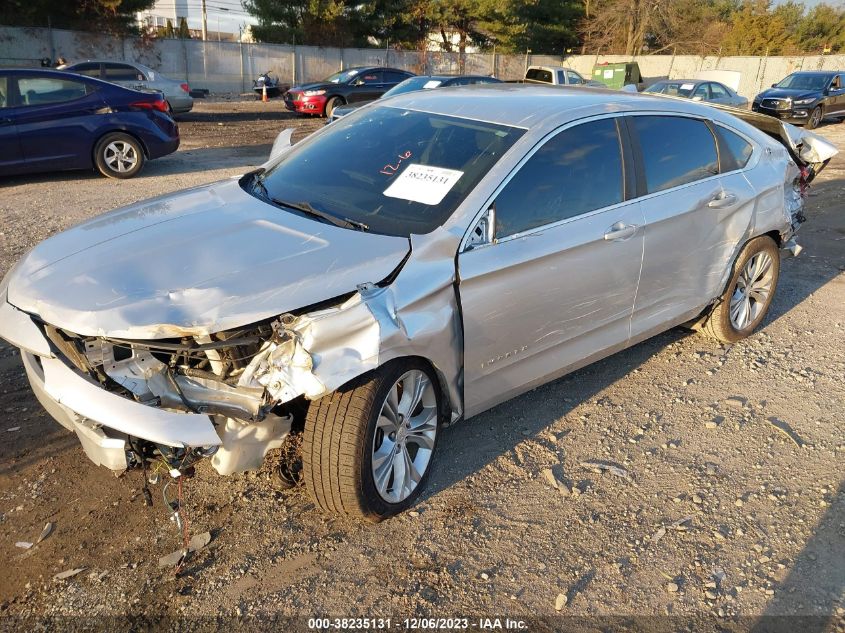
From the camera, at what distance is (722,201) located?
4.40 meters

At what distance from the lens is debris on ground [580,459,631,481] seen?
137 inches

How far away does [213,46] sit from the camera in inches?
1092

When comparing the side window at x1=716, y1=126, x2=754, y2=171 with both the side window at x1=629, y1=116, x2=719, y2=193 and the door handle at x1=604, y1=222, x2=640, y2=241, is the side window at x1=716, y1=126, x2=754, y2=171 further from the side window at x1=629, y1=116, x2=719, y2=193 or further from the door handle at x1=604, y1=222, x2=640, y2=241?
the door handle at x1=604, y1=222, x2=640, y2=241

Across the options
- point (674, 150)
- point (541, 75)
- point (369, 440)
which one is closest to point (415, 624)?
point (369, 440)

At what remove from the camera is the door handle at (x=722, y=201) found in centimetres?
434

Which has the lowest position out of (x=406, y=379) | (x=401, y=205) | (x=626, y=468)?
(x=626, y=468)

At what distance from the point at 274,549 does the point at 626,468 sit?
1.82 m

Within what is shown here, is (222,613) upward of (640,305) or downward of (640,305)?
downward

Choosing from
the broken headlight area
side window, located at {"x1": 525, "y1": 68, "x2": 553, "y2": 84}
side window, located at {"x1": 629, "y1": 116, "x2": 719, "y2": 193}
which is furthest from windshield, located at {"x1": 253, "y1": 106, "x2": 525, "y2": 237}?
side window, located at {"x1": 525, "y1": 68, "x2": 553, "y2": 84}

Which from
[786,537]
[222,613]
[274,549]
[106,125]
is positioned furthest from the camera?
[106,125]

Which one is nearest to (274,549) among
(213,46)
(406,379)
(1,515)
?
(406,379)

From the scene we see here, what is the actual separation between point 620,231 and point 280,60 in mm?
29496

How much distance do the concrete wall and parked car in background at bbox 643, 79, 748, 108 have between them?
59.6 feet

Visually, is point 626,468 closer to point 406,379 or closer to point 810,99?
point 406,379
